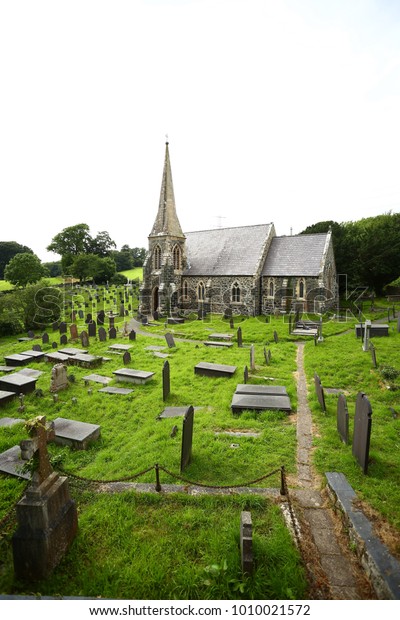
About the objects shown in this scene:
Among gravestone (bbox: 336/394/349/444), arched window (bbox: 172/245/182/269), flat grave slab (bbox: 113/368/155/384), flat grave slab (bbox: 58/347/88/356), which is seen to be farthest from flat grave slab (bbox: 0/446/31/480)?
arched window (bbox: 172/245/182/269)

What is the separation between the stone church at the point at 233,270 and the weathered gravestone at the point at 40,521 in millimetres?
22699

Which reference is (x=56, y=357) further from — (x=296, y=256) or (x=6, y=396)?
(x=296, y=256)

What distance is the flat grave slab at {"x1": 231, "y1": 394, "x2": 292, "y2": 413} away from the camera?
30.0 feet

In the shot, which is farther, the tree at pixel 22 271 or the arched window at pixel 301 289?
the tree at pixel 22 271

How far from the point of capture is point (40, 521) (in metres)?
4.11

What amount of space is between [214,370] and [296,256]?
704 inches

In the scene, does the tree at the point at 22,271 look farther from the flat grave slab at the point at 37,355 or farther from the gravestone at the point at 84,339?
the flat grave slab at the point at 37,355

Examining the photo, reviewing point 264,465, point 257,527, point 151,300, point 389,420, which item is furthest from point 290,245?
Result: point 257,527

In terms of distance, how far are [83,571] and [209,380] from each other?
27.7 feet

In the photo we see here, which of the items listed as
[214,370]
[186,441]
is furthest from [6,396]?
[186,441]

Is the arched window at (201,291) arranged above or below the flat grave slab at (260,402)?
above

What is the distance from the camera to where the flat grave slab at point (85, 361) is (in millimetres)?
15094

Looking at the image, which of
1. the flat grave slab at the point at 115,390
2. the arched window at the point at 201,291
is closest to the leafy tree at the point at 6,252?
the arched window at the point at 201,291

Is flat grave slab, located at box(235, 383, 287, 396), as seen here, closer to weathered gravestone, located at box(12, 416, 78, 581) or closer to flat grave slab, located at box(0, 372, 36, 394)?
weathered gravestone, located at box(12, 416, 78, 581)
